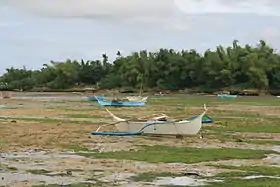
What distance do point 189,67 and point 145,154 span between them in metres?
102

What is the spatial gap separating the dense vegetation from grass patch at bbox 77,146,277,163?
89.8 meters

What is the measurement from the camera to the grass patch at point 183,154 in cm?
1938

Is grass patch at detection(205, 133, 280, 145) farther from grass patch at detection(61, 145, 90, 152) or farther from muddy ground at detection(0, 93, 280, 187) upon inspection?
grass patch at detection(61, 145, 90, 152)

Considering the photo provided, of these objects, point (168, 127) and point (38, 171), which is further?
point (168, 127)

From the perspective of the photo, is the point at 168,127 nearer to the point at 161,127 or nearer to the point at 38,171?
A: the point at 161,127

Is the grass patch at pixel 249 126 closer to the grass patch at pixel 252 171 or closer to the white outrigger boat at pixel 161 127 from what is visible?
the white outrigger boat at pixel 161 127

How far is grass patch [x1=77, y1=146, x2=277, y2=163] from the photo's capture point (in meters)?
19.4

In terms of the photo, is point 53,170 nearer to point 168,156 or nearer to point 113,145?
point 168,156

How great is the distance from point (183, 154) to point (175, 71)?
104m

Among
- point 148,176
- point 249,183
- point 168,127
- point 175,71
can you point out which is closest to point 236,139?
point 168,127

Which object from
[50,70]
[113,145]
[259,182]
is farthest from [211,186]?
[50,70]

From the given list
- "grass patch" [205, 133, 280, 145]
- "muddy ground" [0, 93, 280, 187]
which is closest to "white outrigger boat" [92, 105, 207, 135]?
"muddy ground" [0, 93, 280, 187]

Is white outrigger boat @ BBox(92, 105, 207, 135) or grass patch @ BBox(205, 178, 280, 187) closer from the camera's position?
grass patch @ BBox(205, 178, 280, 187)

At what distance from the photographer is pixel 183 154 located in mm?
20688
